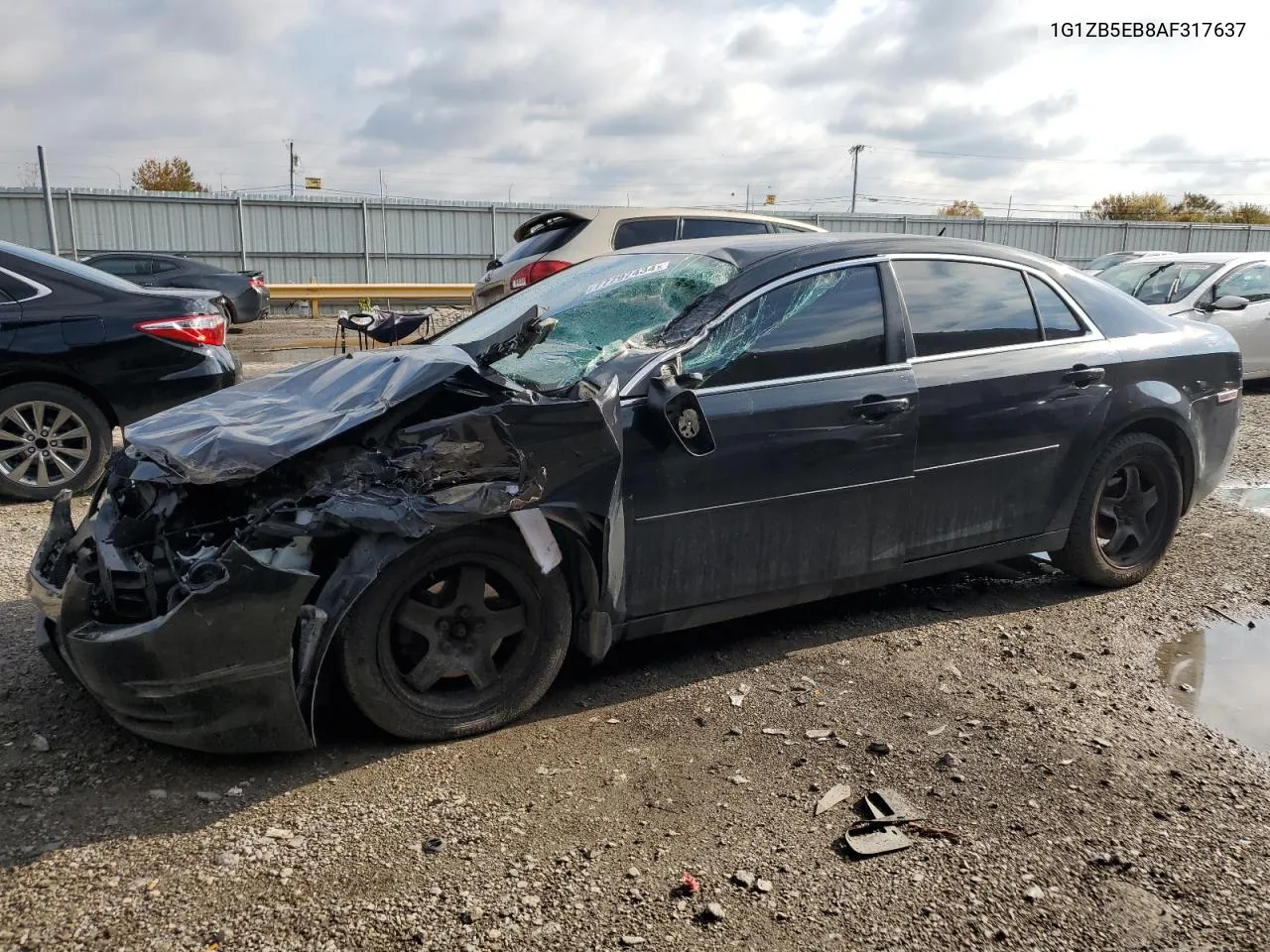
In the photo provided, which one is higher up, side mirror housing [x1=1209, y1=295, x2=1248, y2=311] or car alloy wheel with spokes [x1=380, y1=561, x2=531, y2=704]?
side mirror housing [x1=1209, y1=295, x2=1248, y2=311]

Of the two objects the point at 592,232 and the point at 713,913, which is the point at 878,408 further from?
the point at 592,232

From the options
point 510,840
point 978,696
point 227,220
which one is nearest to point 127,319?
point 510,840

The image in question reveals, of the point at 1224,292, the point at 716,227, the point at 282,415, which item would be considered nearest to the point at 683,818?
the point at 282,415

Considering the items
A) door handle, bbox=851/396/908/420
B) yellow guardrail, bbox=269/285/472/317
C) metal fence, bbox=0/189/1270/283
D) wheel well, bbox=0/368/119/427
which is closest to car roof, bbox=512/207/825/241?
wheel well, bbox=0/368/119/427

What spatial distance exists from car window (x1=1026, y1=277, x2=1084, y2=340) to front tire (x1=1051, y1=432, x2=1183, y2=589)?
576 millimetres

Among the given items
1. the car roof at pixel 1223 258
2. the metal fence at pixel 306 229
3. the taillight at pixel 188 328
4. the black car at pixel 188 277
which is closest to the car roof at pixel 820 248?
the taillight at pixel 188 328

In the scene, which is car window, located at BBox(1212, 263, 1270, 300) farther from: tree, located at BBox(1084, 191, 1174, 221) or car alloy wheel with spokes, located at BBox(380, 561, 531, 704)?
tree, located at BBox(1084, 191, 1174, 221)

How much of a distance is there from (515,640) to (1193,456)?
357 cm

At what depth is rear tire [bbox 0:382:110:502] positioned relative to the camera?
Result: 20.2ft

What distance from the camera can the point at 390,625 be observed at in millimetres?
3225

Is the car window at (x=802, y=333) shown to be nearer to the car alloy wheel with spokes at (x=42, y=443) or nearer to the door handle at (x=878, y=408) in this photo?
the door handle at (x=878, y=408)

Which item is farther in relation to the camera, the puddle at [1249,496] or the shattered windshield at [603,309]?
the puddle at [1249,496]

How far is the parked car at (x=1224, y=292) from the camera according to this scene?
1088 centimetres

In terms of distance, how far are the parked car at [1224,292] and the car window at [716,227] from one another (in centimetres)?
385
